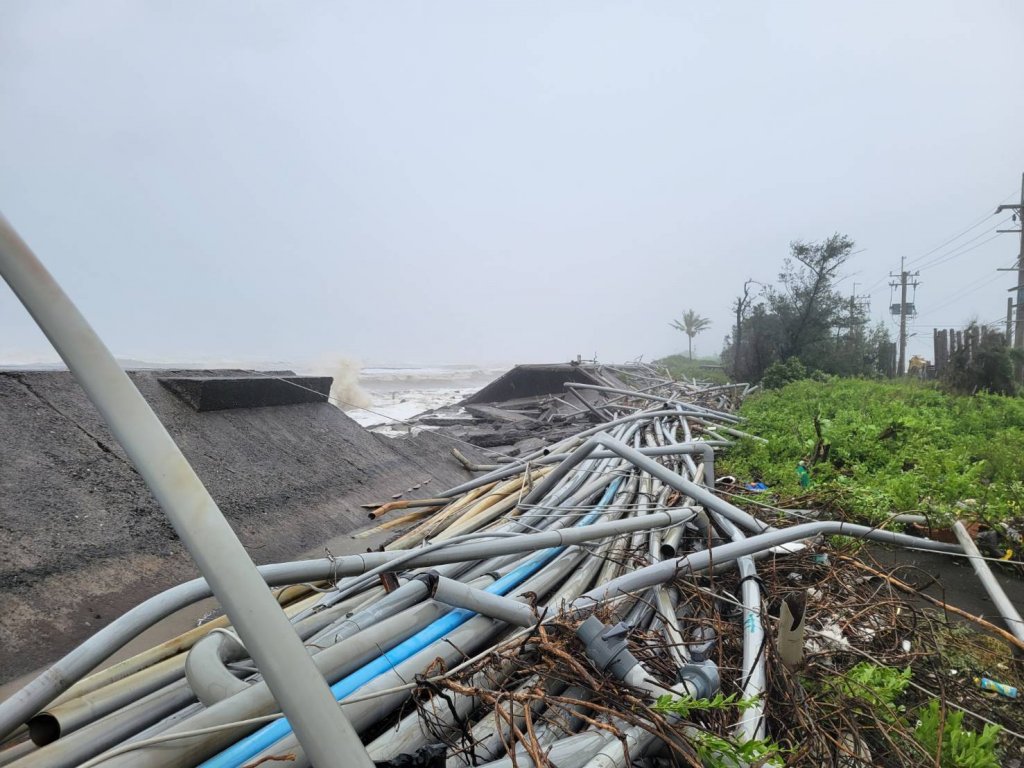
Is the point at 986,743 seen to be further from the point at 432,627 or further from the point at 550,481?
the point at 550,481

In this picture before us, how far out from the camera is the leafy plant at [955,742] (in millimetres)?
1630

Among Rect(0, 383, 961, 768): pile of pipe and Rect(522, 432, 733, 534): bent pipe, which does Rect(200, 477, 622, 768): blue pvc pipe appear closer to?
Rect(0, 383, 961, 768): pile of pipe

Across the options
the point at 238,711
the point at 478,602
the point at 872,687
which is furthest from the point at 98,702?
the point at 872,687

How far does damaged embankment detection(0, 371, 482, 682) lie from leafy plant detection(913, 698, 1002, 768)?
356 cm

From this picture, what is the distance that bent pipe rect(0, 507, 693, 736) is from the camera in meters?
1.36

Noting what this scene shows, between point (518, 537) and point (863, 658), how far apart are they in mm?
1429

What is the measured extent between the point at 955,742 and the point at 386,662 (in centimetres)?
172

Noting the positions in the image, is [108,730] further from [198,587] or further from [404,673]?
[404,673]

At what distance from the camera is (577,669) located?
1671 millimetres

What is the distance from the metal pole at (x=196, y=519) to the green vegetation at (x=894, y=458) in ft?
12.1

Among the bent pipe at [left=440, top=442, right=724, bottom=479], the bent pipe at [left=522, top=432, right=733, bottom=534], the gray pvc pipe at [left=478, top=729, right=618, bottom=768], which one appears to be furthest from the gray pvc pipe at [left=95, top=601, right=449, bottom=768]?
the bent pipe at [left=440, top=442, right=724, bottom=479]

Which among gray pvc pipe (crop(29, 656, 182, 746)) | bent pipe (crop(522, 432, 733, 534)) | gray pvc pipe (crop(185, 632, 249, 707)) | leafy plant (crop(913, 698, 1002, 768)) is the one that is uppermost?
bent pipe (crop(522, 432, 733, 534))

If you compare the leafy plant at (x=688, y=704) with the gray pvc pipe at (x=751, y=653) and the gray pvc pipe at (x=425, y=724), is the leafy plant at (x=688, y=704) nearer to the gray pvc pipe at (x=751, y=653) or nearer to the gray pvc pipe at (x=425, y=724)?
the gray pvc pipe at (x=751, y=653)

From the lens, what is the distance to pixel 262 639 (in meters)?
0.70
